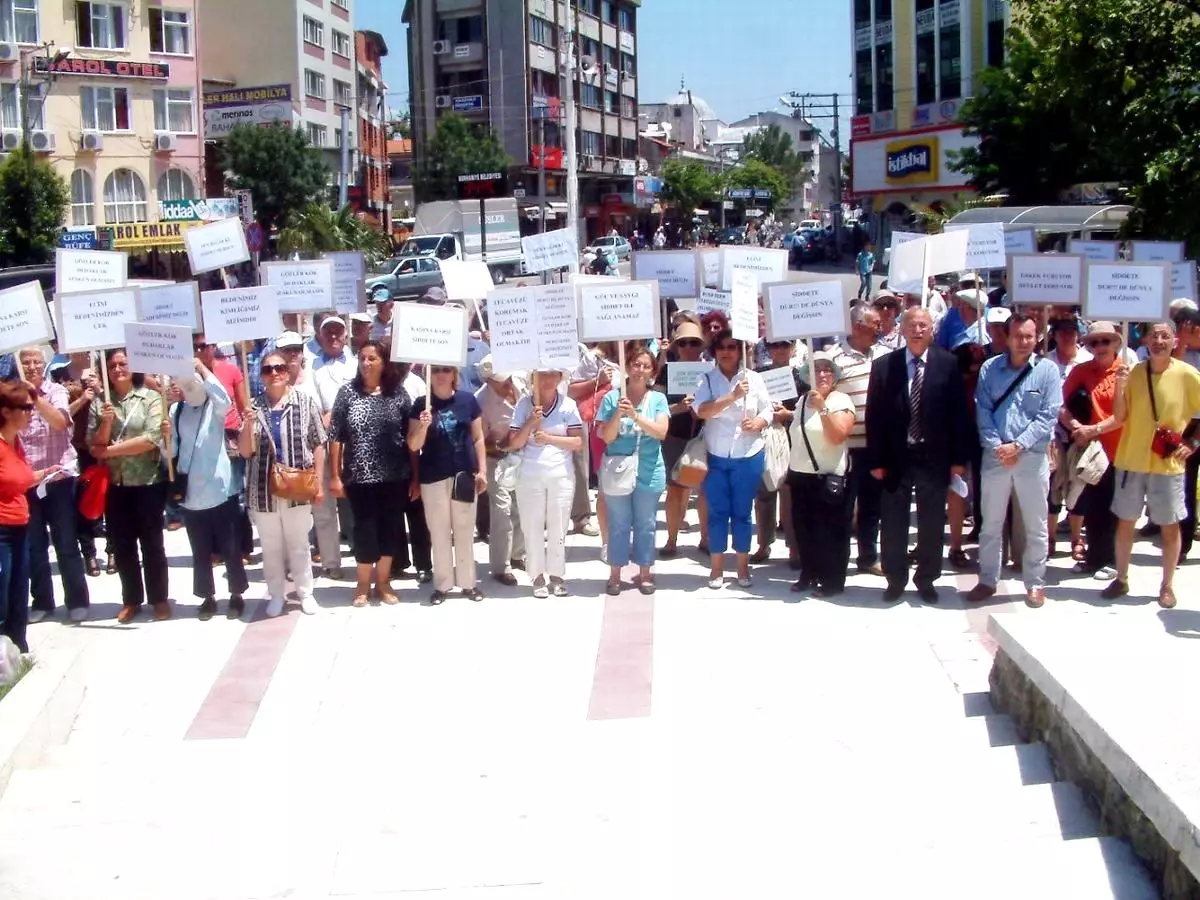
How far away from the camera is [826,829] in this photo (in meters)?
4.32

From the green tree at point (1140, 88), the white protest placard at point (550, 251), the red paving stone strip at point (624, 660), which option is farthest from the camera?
the green tree at point (1140, 88)

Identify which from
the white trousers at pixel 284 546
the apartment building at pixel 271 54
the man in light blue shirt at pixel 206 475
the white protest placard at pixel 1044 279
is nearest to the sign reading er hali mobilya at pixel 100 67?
the apartment building at pixel 271 54

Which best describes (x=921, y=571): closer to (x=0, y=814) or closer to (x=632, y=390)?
(x=632, y=390)

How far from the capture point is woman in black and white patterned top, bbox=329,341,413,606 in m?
8.49

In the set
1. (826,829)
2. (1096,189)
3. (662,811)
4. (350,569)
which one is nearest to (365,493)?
(350,569)

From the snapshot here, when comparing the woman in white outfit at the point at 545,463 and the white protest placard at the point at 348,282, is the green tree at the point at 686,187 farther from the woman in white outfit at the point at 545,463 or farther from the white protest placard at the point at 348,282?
the woman in white outfit at the point at 545,463

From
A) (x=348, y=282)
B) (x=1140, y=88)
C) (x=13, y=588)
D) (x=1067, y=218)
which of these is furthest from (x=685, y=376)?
(x=1067, y=218)

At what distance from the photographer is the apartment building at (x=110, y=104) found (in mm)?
41812

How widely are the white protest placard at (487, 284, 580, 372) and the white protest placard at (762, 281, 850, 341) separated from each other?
1285mm

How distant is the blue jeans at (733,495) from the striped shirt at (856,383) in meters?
0.62

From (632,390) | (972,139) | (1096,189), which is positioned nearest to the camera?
(632,390)

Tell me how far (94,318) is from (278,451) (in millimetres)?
1525

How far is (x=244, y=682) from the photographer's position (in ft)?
A: 24.5

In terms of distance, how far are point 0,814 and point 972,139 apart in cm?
4867
